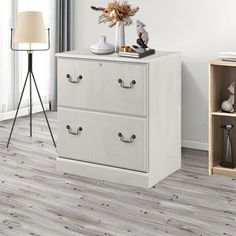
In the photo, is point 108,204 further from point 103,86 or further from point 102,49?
point 102,49

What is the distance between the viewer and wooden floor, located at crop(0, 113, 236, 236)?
340cm

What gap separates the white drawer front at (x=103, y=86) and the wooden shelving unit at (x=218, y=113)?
554mm

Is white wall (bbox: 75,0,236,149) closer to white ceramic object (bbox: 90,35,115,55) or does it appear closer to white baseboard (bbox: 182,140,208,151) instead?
white baseboard (bbox: 182,140,208,151)

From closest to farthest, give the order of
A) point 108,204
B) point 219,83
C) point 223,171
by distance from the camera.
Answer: point 108,204 < point 223,171 < point 219,83

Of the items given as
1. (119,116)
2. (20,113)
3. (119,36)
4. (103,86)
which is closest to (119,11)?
(119,36)

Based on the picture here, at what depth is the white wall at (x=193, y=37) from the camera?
478 centimetres

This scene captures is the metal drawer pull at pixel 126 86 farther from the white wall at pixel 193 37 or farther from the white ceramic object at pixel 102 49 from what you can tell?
the white wall at pixel 193 37

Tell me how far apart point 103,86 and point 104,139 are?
357 mm

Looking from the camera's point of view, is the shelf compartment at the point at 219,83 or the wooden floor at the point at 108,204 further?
the shelf compartment at the point at 219,83

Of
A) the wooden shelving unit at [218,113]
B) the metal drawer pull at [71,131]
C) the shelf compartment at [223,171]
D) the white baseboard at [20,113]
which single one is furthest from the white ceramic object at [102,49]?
the white baseboard at [20,113]

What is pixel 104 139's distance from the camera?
4.23 m

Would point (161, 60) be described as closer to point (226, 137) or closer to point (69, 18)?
point (226, 137)

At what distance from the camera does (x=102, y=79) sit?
416 centimetres

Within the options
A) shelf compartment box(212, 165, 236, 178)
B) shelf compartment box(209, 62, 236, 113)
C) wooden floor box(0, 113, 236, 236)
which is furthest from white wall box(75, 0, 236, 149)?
shelf compartment box(212, 165, 236, 178)
